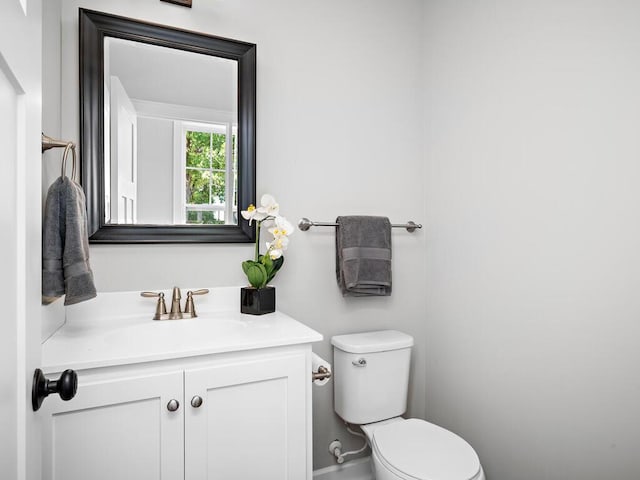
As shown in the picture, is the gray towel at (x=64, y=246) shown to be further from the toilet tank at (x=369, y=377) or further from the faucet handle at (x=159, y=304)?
the toilet tank at (x=369, y=377)

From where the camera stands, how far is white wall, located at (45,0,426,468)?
1.61 metres

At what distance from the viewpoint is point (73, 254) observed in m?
1.10

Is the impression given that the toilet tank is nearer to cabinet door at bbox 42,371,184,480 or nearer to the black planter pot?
the black planter pot

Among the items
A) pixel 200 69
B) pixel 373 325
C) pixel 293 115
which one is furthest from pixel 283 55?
pixel 373 325

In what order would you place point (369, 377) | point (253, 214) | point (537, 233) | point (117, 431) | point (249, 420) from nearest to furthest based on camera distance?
point (117, 431)
point (249, 420)
point (537, 233)
point (253, 214)
point (369, 377)

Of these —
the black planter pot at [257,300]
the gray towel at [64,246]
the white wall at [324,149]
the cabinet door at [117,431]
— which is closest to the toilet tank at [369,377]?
the white wall at [324,149]

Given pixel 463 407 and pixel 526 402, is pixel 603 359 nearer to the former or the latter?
pixel 526 402

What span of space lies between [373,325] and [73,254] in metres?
1.35

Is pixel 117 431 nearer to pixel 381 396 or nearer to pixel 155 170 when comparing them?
pixel 155 170

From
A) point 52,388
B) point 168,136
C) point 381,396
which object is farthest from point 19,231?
point 381,396

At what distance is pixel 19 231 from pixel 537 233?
1.56m

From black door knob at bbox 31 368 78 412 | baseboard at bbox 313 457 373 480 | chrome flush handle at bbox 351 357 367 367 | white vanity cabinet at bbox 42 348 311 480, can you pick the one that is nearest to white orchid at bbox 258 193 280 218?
white vanity cabinet at bbox 42 348 311 480

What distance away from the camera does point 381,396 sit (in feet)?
5.73

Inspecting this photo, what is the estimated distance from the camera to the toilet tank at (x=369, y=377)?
171 cm
